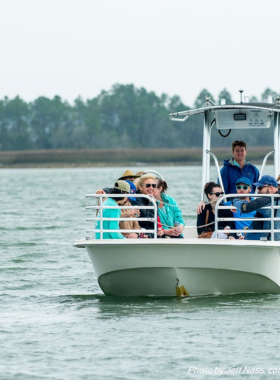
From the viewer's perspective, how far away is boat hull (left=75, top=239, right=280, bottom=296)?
35.9 ft

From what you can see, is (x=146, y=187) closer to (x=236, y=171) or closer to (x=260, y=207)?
(x=260, y=207)

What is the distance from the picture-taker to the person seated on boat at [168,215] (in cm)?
1162

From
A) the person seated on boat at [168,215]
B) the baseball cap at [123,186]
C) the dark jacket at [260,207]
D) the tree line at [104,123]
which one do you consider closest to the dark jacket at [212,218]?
the person seated on boat at [168,215]

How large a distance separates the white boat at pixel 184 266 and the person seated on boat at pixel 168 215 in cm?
57

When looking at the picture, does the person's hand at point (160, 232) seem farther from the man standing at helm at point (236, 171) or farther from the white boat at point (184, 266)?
the man standing at helm at point (236, 171)

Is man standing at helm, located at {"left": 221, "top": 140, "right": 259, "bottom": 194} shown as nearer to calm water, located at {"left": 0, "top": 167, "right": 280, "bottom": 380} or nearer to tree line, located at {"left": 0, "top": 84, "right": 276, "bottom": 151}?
calm water, located at {"left": 0, "top": 167, "right": 280, "bottom": 380}

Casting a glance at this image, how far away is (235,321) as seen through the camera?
33.7 feet

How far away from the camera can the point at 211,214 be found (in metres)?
11.9

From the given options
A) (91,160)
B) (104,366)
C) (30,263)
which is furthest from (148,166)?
(104,366)

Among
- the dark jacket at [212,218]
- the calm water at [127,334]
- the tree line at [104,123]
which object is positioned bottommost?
A: the calm water at [127,334]

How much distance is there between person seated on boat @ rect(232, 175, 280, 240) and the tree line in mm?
134885

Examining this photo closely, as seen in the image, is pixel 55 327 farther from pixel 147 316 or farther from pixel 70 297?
pixel 70 297

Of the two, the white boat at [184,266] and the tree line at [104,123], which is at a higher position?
the tree line at [104,123]

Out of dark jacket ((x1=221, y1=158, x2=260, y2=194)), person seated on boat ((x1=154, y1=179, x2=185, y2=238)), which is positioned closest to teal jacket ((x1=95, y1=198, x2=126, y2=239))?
person seated on boat ((x1=154, y1=179, x2=185, y2=238))
